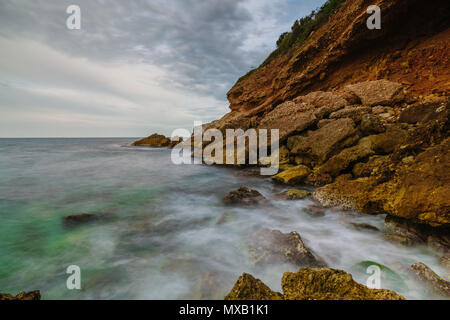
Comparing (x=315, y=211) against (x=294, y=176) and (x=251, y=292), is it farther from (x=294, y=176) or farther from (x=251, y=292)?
(x=251, y=292)

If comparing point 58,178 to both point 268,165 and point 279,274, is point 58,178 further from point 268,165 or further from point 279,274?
point 279,274

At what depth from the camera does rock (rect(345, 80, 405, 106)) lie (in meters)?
9.20

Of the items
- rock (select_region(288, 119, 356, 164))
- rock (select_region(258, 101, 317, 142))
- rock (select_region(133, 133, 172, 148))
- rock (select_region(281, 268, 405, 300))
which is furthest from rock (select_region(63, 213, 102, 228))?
rock (select_region(133, 133, 172, 148))

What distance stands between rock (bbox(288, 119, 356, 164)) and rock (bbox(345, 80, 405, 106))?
3.47 metres

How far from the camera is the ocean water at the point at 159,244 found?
9.77ft

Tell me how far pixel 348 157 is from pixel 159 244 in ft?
18.9

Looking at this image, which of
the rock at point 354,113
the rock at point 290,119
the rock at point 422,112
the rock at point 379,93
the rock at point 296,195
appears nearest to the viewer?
the rock at point 296,195

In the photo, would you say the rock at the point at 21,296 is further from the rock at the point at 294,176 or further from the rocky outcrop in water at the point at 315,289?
the rock at the point at 294,176

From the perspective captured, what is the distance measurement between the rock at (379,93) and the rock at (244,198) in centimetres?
768

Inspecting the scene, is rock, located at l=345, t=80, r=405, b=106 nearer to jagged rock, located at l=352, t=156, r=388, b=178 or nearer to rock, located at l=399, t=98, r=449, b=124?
rock, located at l=399, t=98, r=449, b=124

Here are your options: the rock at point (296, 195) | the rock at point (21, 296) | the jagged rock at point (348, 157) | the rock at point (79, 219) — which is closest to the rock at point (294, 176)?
the jagged rock at point (348, 157)

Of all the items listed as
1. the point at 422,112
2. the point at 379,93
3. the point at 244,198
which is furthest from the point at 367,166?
the point at 379,93
